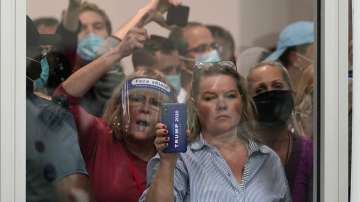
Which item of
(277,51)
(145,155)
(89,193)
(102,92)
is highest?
(277,51)

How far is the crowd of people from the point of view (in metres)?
1.65

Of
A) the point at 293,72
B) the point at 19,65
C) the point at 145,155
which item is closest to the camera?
the point at 19,65

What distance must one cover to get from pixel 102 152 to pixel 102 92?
0.57 ft

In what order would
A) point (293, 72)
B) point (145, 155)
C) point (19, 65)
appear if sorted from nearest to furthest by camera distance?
1. point (19, 65)
2. point (145, 155)
3. point (293, 72)

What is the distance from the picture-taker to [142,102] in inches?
67.5

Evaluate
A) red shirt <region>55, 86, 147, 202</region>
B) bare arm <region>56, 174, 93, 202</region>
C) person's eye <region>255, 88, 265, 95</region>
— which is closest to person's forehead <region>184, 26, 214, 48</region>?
person's eye <region>255, 88, 265, 95</region>

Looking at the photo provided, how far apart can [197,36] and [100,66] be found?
1.01 ft

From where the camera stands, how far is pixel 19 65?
5.24ft

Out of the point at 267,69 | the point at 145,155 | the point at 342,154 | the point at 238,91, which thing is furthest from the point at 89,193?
the point at 342,154

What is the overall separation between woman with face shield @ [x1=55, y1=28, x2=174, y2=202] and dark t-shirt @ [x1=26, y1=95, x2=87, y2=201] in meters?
0.03

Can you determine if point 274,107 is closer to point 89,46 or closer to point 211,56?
point 211,56

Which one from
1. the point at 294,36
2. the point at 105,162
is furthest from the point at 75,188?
the point at 294,36

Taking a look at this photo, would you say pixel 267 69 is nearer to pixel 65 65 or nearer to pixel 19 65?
pixel 65 65

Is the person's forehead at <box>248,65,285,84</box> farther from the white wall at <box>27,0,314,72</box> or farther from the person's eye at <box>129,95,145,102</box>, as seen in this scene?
the person's eye at <box>129,95,145,102</box>
